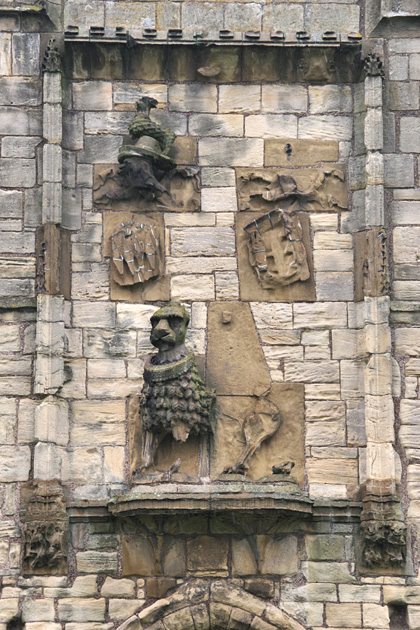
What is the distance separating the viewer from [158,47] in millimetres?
14984

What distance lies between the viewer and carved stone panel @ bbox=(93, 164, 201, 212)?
1478cm

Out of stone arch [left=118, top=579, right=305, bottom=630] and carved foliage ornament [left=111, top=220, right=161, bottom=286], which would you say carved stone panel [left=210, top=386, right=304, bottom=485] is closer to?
stone arch [left=118, top=579, right=305, bottom=630]

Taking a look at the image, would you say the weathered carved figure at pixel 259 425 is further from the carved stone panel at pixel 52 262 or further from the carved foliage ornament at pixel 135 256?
the carved stone panel at pixel 52 262

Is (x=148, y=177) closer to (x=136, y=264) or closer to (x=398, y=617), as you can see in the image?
(x=136, y=264)

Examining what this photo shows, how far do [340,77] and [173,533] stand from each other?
13.4 ft

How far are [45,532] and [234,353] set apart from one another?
2072 millimetres

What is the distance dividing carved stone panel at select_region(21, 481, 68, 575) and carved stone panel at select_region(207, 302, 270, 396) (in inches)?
61.5

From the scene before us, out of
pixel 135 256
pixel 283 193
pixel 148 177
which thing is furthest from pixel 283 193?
pixel 135 256

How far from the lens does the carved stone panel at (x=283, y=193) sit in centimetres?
1480

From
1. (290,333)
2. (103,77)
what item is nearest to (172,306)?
(290,333)

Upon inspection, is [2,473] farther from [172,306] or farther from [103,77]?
[103,77]

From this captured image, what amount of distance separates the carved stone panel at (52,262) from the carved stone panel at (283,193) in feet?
4.91

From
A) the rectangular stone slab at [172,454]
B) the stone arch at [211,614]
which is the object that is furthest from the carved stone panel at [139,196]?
the stone arch at [211,614]

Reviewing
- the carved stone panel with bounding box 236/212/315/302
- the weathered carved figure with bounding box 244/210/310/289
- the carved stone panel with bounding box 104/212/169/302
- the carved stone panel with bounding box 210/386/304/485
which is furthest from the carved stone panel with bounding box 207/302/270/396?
the carved stone panel with bounding box 104/212/169/302
